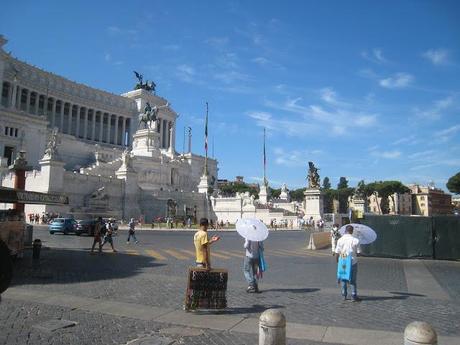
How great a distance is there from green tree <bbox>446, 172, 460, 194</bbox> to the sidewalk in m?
106

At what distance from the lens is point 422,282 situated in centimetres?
1350

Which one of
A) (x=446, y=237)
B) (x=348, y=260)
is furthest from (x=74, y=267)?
(x=446, y=237)

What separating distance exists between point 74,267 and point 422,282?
11.5 metres

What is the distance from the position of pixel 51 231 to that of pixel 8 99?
61.6m

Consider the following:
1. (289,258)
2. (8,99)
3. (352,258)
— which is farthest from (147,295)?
(8,99)

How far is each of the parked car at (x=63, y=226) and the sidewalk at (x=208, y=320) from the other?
75.8ft

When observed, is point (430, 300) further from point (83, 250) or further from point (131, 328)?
point (83, 250)

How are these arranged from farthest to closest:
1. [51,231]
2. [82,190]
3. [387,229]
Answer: [82,190]
[51,231]
[387,229]

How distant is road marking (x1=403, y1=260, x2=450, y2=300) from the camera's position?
37.7 ft

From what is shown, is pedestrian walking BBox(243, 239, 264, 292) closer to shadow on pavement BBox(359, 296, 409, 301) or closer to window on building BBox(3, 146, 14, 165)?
shadow on pavement BBox(359, 296, 409, 301)

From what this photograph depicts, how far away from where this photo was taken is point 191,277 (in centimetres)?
862

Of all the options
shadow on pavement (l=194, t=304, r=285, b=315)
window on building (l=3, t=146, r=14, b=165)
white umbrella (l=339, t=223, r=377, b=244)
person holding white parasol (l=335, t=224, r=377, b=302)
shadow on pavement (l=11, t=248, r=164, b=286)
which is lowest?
shadow on pavement (l=194, t=304, r=285, b=315)

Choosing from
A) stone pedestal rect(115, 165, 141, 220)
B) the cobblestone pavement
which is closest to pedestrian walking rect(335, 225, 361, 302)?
the cobblestone pavement

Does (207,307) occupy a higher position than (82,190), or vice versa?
(82,190)
